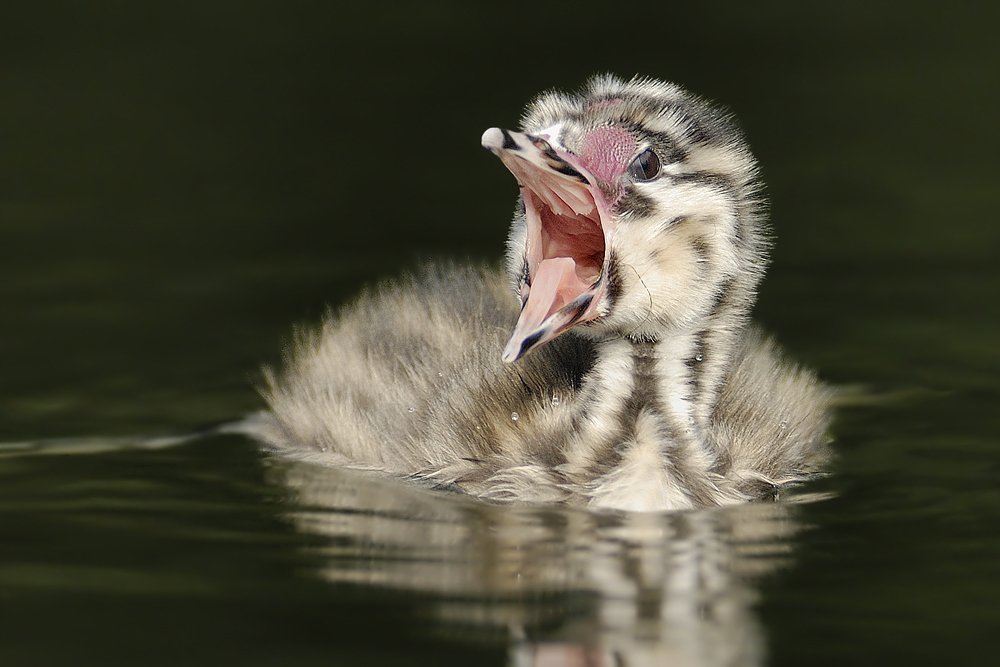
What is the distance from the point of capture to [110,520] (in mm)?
5855

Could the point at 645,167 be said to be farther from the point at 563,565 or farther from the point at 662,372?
the point at 563,565

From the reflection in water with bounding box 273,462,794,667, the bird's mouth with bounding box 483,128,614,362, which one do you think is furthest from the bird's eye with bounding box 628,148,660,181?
the reflection in water with bounding box 273,462,794,667

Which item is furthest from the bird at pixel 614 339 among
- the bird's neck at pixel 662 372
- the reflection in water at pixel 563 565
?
the reflection in water at pixel 563 565

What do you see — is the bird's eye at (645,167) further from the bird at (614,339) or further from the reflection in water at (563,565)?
the reflection in water at (563,565)

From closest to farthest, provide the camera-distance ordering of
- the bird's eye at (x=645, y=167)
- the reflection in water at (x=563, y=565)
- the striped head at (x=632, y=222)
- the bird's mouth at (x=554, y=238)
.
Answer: the reflection in water at (x=563, y=565) < the bird's mouth at (x=554, y=238) < the striped head at (x=632, y=222) < the bird's eye at (x=645, y=167)

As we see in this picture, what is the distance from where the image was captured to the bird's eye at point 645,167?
5.90 metres

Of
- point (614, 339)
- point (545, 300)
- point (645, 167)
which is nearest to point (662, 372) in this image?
point (614, 339)

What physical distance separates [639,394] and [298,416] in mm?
1579

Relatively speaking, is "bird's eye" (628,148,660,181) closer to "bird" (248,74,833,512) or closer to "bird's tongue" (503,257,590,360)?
"bird" (248,74,833,512)

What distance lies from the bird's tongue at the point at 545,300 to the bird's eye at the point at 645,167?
38cm

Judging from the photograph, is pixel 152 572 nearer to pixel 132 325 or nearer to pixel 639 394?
pixel 639 394

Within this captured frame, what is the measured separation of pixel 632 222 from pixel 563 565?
1.28 meters

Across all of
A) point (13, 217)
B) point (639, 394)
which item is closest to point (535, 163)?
point (639, 394)

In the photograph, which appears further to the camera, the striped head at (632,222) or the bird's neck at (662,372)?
the bird's neck at (662,372)
